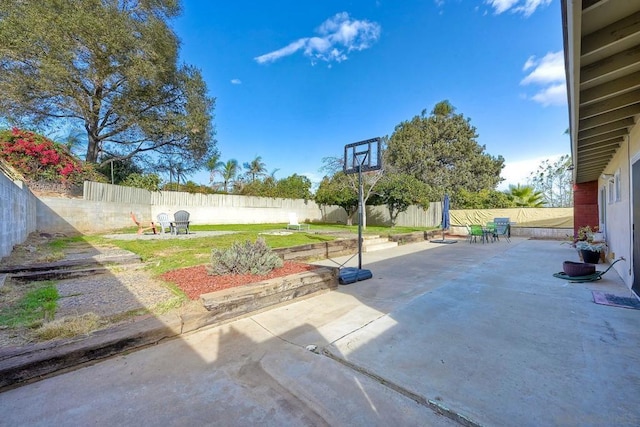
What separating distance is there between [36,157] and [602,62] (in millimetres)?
15962

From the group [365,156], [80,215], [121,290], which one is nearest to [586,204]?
[365,156]

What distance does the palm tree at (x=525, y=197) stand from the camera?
1688 centimetres

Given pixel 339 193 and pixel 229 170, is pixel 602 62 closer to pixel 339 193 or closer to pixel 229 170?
pixel 339 193

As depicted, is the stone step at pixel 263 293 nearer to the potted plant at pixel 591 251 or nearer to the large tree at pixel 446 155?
the potted plant at pixel 591 251

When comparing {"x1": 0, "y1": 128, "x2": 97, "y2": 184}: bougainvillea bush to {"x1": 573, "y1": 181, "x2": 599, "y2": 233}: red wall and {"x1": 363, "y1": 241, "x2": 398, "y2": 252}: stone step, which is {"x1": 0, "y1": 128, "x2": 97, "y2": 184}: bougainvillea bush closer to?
{"x1": 363, "y1": 241, "x2": 398, "y2": 252}: stone step

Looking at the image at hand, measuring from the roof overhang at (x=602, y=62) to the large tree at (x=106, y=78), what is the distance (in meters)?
15.9

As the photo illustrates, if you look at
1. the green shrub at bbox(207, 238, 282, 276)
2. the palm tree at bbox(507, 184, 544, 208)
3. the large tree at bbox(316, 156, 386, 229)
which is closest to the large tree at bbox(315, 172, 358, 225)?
the large tree at bbox(316, 156, 386, 229)

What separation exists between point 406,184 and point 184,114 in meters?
13.8

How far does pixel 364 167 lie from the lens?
556 centimetres

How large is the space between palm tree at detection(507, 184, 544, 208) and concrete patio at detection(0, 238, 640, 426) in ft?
52.9

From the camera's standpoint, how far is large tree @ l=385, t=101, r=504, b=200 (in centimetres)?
2331

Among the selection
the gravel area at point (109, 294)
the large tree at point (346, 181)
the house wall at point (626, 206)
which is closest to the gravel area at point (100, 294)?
the gravel area at point (109, 294)

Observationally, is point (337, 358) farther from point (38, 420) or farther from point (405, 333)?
point (38, 420)

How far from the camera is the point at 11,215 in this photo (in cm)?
577
